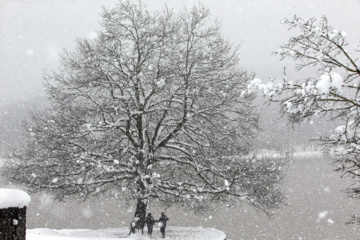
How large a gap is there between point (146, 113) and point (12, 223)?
35.8 ft

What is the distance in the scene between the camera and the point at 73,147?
45.7ft

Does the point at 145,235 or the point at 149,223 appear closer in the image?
the point at 149,223

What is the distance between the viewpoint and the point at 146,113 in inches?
556

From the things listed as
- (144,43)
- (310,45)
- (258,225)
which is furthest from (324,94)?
(258,225)

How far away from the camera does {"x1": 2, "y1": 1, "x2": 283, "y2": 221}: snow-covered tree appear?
13648mm

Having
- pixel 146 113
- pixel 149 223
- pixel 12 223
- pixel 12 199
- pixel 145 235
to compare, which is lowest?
pixel 145 235

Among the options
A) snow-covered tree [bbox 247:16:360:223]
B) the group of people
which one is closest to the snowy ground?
the group of people

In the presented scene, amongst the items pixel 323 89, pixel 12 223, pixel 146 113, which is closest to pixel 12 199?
pixel 12 223

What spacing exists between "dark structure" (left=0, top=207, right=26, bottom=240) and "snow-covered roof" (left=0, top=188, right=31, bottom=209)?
2.1 inches

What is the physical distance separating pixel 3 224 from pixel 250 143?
1340 centimetres

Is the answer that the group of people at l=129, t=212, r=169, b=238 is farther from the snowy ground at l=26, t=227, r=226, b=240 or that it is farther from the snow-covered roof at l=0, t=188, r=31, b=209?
the snow-covered roof at l=0, t=188, r=31, b=209

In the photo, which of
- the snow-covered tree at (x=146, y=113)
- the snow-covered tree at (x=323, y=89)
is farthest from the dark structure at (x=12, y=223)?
the snow-covered tree at (x=146, y=113)

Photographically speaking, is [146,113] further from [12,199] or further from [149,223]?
[12,199]

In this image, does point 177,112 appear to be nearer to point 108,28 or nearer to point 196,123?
point 196,123
